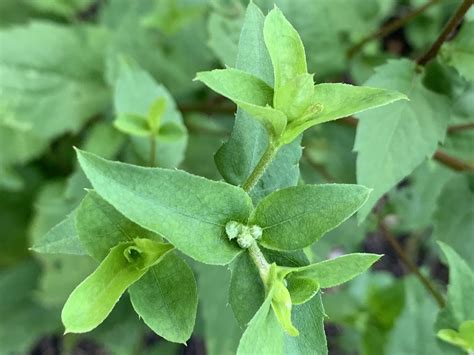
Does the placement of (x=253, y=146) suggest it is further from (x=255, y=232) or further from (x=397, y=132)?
(x=397, y=132)

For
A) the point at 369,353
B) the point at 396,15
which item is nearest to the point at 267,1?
the point at 369,353

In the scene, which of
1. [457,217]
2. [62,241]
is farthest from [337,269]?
[457,217]

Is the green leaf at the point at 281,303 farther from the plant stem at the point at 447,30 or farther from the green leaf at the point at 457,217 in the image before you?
the green leaf at the point at 457,217

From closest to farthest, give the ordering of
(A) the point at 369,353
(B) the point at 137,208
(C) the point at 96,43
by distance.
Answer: (B) the point at 137,208 < (A) the point at 369,353 < (C) the point at 96,43

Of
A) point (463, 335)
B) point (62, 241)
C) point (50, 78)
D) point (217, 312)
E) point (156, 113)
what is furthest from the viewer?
point (50, 78)

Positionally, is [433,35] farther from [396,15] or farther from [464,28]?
[464,28]

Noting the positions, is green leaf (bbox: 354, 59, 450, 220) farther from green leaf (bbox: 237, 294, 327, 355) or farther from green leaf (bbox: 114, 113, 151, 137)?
green leaf (bbox: 114, 113, 151, 137)

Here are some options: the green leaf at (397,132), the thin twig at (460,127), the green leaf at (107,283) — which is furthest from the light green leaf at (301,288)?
the thin twig at (460,127)
